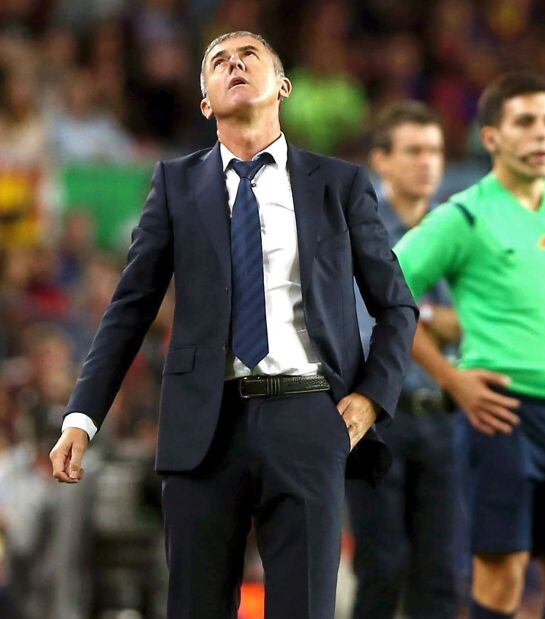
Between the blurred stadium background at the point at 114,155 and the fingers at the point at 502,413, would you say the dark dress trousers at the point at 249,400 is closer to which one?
the fingers at the point at 502,413

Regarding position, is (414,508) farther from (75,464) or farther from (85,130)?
(85,130)

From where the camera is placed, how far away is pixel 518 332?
19.9 ft

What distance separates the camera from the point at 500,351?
6.13 metres

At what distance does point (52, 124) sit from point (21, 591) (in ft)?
14.6

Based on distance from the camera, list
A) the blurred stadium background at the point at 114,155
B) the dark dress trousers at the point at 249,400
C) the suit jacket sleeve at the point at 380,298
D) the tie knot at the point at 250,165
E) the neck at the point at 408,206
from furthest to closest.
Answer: the blurred stadium background at the point at 114,155
the neck at the point at 408,206
the tie knot at the point at 250,165
the suit jacket sleeve at the point at 380,298
the dark dress trousers at the point at 249,400

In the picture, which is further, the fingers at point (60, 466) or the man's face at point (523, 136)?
the man's face at point (523, 136)

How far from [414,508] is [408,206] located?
134 cm

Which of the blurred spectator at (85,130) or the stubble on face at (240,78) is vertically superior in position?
the blurred spectator at (85,130)

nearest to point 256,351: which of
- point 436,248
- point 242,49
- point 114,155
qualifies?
point 242,49

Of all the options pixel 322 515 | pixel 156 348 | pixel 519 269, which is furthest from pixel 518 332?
pixel 156 348

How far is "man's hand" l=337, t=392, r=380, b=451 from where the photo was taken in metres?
4.68

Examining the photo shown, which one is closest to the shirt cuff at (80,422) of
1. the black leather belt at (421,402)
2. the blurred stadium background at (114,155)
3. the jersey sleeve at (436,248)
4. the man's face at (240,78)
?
the man's face at (240,78)

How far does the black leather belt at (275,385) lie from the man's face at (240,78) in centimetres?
77

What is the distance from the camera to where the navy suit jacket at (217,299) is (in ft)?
15.4
